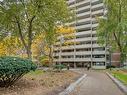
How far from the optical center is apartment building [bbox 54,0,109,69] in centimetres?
9700

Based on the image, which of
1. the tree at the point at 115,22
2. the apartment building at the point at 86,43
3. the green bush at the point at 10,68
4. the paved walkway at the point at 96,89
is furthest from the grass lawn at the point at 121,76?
the apartment building at the point at 86,43

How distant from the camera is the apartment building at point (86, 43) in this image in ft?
318

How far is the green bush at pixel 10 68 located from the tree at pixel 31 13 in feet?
31.4

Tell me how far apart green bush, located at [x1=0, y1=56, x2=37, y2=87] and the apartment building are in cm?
7862

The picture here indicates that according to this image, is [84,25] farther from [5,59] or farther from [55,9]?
[5,59]

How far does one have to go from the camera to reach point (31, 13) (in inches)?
1003

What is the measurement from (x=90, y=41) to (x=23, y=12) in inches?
2946

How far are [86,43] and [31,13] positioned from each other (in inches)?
3093

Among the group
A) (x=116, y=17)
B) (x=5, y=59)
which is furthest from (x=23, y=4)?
(x=116, y=17)

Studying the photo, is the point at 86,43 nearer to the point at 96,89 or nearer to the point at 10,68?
the point at 96,89

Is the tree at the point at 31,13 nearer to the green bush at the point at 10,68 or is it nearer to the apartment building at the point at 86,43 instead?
the green bush at the point at 10,68

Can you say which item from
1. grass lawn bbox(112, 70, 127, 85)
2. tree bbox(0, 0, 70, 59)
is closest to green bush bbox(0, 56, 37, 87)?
tree bbox(0, 0, 70, 59)

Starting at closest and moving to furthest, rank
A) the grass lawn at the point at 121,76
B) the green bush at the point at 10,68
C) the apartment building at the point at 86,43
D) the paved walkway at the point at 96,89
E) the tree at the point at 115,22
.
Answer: the green bush at the point at 10,68 → the paved walkway at the point at 96,89 → the grass lawn at the point at 121,76 → the tree at the point at 115,22 → the apartment building at the point at 86,43

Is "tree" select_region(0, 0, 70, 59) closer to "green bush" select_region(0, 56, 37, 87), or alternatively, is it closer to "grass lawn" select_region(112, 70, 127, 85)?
"grass lawn" select_region(112, 70, 127, 85)
